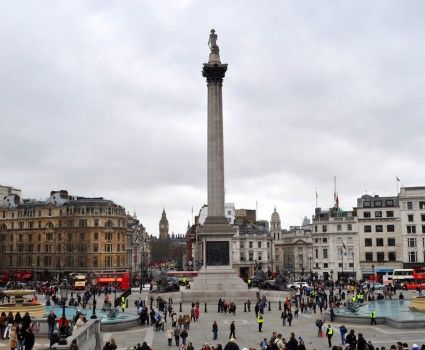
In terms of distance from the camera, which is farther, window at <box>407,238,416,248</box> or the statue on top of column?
window at <box>407,238,416,248</box>

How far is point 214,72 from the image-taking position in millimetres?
71062

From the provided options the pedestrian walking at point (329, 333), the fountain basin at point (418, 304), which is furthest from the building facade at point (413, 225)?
the pedestrian walking at point (329, 333)

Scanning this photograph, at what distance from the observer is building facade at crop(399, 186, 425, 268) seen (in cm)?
10106

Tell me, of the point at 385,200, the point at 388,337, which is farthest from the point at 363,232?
the point at 388,337

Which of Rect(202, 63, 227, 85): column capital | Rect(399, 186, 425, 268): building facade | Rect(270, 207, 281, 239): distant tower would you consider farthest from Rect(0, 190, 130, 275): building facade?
Rect(270, 207, 281, 239): distant tower

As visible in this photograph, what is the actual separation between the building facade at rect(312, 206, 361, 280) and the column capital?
4930 cm

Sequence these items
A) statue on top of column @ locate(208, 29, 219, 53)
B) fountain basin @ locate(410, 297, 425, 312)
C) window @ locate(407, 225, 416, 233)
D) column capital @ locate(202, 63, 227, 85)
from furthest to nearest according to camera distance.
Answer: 1. window @ locate(407, 225, 416, 233)
2. statue on top of column @ locate(208, 29, 219, 53)
3. column capital @ locate(202, 63, 227, 85)
4. fountain basin @ locate(410, 297, 425, 312)

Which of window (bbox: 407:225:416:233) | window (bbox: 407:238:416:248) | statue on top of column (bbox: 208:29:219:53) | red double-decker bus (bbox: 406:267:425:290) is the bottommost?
red double-decker bus (bbox: 406:267:425:290)

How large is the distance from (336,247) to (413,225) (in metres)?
15.5

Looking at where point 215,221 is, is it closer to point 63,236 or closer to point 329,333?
point 329,333

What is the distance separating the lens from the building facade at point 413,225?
101m

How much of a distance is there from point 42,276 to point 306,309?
7311cm

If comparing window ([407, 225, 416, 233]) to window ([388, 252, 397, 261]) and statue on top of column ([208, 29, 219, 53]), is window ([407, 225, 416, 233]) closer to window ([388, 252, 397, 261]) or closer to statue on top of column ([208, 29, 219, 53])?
window ([388, 252, 397, 261])

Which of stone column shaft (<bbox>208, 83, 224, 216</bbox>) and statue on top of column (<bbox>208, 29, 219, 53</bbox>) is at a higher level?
statue on top of column (<bbox>208, 29, 219, 53</bbox>)
